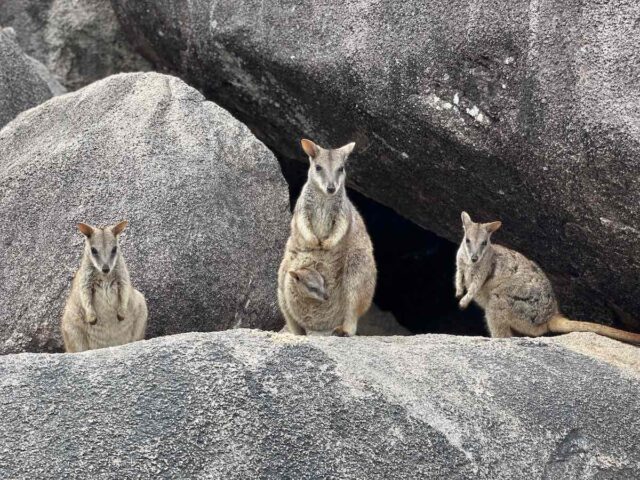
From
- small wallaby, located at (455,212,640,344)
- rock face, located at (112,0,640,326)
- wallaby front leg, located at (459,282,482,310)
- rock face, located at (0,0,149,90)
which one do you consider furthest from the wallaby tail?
rock face, located at (0,0,149,90)

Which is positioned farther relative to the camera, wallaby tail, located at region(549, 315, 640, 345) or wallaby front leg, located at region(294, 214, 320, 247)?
wallaby front leg, located at region(294, 214, 320, 247)

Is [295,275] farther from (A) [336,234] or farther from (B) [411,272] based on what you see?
(B) [411,272]

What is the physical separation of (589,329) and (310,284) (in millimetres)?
2299

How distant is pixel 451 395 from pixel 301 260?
2.38m

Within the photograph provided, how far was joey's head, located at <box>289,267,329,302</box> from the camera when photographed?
8.39 metres

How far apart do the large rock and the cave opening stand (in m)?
2.82

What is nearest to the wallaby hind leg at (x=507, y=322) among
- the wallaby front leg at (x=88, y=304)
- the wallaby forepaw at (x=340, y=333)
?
the wallaby forepaw at (x=340, y=333)

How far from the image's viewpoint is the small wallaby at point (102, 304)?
8.09 metres

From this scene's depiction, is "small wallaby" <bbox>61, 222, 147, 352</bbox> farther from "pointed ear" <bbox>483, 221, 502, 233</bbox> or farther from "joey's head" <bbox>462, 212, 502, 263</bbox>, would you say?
"pointed ear" <bbox>483, 221, 502, 233</bbox>

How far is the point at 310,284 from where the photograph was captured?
8383 mm

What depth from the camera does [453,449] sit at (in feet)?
20.7

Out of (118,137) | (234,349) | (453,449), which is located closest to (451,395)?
(453,449)

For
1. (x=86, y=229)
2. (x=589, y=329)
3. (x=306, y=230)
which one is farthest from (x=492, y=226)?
(x=86, y=229)

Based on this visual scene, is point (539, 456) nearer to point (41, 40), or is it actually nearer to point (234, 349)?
point (234, 349)
